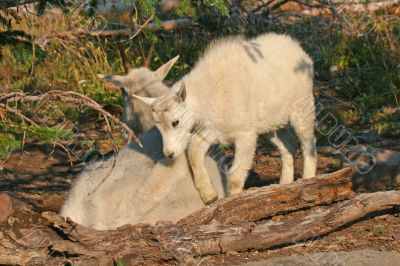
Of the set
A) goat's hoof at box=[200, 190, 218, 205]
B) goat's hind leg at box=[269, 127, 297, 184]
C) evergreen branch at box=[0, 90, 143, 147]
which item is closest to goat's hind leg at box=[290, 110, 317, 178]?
goat's hind leg at box=[269, 127, 297, 184]

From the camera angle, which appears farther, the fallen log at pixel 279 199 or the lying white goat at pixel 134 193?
the fallen log at pixel 279 199

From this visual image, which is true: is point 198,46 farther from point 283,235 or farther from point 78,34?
point 283,235

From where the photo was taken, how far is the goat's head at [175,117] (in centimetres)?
708

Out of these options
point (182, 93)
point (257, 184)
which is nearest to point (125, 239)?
point (182, 93)

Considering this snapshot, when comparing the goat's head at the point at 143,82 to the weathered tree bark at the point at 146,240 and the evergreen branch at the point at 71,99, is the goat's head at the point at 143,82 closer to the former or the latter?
the evergreen branch at the point at 71,99

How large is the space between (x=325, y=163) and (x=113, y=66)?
5.06 m

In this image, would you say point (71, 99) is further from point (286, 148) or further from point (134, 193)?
point (286, 148)

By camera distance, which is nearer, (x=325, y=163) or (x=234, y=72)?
(x=234, y=72)

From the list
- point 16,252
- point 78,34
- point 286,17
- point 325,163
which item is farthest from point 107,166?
point 286,17

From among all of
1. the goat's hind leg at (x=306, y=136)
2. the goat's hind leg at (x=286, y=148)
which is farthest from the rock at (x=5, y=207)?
the goat's hind leg at (x=306, y=136)

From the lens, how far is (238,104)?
771 cm

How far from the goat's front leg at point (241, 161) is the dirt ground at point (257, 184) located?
726mm

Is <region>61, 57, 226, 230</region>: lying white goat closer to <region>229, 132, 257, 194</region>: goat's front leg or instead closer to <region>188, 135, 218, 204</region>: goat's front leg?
<region>188, 135, 218, 204</region>: goat's front leg

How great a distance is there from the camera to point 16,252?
576cm
